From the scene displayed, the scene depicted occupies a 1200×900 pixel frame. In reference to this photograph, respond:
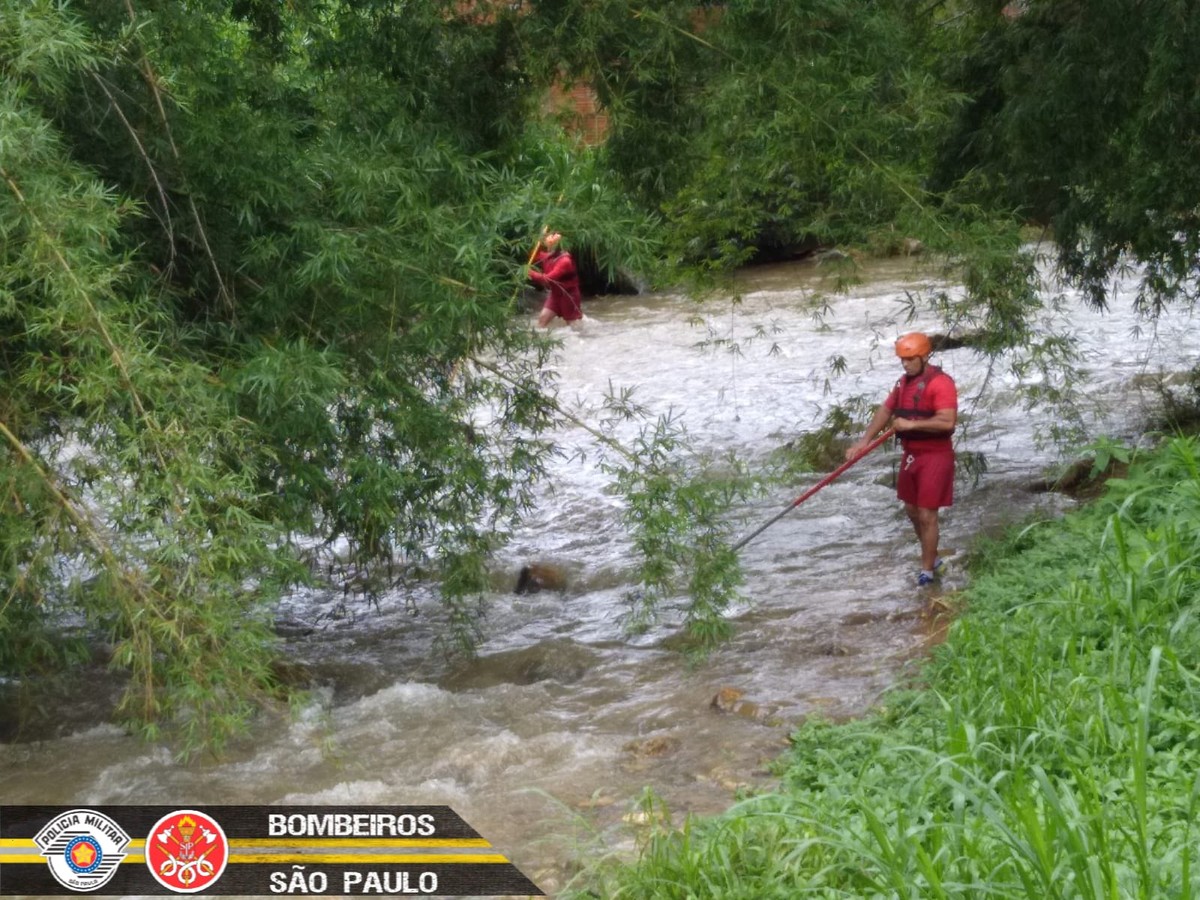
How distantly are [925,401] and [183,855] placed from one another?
5746 mm

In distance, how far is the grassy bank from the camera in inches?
145

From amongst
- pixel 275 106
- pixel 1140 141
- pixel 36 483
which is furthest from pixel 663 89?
pixel 36 483

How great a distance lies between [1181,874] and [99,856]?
3800mm

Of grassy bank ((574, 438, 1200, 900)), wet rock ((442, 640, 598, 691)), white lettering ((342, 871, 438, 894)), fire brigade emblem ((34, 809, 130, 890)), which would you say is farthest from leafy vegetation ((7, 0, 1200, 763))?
grassy bank ((574, 438, 1200, 900))

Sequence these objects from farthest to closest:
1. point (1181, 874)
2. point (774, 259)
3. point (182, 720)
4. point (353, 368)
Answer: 1. point (774, 259)
2. point (353, 368)
3. point (182, 720)
4. point (1181, 874)

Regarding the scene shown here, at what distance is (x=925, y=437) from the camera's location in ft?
31.1

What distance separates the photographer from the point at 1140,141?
373 inches

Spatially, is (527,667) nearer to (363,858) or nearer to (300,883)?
(363,858)

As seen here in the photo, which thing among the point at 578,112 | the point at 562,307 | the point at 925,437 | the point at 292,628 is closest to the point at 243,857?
the point at 292,628

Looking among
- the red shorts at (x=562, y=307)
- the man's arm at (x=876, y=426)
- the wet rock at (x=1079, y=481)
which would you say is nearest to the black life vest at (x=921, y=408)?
the man's arm at (x=876, y=426)

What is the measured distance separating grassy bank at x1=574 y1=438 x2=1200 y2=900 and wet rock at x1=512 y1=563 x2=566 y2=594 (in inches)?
159

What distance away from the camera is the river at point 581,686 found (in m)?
6.61

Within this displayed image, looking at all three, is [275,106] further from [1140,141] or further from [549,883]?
[1140,141]

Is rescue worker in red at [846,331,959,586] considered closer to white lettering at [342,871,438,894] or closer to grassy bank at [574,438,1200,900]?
grassy bank at [574,438,1200,900]
